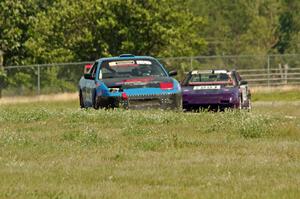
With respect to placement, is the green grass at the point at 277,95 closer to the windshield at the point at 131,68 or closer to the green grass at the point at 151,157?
the windshield at the point at 131,68

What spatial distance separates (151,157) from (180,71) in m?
35.5

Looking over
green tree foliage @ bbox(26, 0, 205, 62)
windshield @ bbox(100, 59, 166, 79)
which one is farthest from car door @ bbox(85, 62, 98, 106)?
green tree foliage @ bbox(26, 0, 205, 62)

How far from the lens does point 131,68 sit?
75.2 ft

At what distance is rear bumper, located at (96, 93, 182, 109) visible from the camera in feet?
69.2

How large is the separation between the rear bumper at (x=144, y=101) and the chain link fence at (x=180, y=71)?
918 inches

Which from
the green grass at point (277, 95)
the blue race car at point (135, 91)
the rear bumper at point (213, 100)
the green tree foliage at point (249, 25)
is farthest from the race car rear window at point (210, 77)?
the green tree foliage at point (249, 25)

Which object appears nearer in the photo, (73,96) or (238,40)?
(73,96)

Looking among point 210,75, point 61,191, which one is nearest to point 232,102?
point 210,75

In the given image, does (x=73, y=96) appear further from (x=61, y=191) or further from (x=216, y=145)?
(x=61, y=191)

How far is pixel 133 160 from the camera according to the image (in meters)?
11.6

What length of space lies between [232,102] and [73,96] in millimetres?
20568

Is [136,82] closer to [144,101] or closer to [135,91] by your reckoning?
[135,91]

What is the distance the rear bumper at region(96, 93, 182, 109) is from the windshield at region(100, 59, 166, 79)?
49.0 inches

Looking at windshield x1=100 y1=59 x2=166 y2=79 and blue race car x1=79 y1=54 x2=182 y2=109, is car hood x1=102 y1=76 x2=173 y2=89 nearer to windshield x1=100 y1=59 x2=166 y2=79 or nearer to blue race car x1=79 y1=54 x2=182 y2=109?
blue race car x1=79 y1=54 x2=182 y2=109
